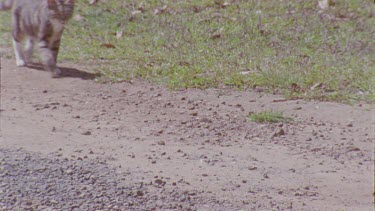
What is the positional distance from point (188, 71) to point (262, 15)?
84.5 inches

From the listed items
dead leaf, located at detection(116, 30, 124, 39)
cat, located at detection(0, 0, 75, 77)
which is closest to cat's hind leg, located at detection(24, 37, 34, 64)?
cat, located at detection(0, 0, 75, 77)

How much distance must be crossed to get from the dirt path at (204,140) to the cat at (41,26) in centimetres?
32

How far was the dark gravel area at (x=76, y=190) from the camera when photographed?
467 cm

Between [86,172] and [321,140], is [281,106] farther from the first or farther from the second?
[86,172]

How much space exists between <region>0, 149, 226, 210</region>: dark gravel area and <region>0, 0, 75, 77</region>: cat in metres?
2.64

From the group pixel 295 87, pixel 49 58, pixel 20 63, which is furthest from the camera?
pixel 20 63

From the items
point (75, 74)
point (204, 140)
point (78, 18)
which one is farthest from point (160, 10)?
point (204, 140)

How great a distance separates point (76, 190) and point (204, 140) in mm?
1523

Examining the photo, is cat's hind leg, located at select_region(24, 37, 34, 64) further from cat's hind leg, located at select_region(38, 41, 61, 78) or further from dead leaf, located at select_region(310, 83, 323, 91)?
dead leaf, located at select_region(310, 83, 323, 91)

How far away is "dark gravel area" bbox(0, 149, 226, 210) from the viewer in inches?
184

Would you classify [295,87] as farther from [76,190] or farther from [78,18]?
[78,18]

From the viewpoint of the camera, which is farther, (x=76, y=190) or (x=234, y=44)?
(x=234, y=44)

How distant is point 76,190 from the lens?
4859mm

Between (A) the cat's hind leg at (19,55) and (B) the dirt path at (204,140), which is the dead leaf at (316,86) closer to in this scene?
(B) the dirt path at (204,140)
